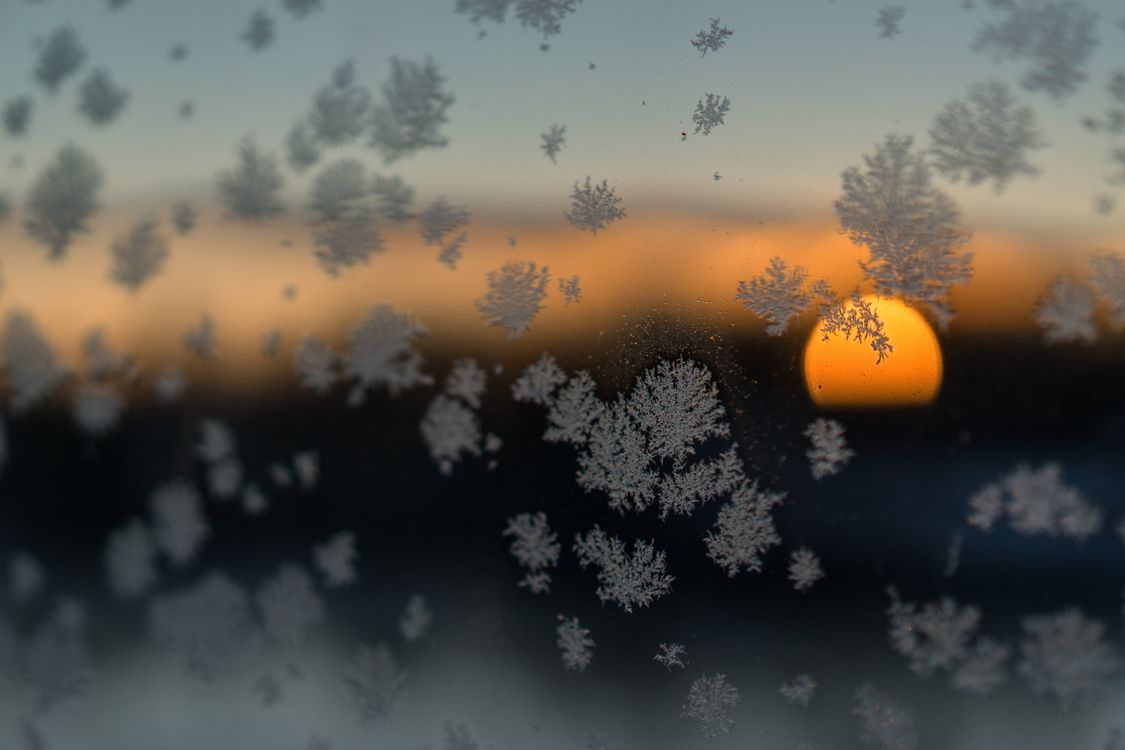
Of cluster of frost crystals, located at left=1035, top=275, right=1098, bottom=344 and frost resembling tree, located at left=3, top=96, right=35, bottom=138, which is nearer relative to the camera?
cluster of frost crystals, located at left=1035, top=275, right=1098, bottom=344

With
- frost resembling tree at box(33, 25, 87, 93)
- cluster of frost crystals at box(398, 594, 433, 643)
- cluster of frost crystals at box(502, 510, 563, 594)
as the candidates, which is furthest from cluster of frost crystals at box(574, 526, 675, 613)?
frost resembling tree at box(33, 25, 87, 93)

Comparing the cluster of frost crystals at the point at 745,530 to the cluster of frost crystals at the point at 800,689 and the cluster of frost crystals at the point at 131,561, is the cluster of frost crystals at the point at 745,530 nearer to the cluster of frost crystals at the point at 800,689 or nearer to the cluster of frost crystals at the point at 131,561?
the cluster of frost crystals at the point at 800,689

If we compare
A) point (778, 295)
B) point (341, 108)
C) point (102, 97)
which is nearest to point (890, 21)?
point (778, 295)

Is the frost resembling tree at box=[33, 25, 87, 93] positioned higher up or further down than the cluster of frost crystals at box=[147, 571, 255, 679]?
higher up

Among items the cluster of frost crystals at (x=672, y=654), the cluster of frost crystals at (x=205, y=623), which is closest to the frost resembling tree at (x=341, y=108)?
the cluster of frost crystals at (x=205, y=623)

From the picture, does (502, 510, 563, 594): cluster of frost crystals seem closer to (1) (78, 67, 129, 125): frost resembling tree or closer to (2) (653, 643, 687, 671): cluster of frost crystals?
(2) (653, 643, 687, 671): cluster of frost crystals

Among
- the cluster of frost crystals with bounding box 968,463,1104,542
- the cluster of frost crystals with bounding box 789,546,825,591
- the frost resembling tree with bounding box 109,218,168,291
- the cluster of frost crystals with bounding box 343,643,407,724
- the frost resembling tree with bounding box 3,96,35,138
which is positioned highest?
the frost resembling tree with bounding box 3,96,35,138

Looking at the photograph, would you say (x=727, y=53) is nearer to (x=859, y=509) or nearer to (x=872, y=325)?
(x=872, y=325)

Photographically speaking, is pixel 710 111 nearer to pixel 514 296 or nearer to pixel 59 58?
pixel 514 296
